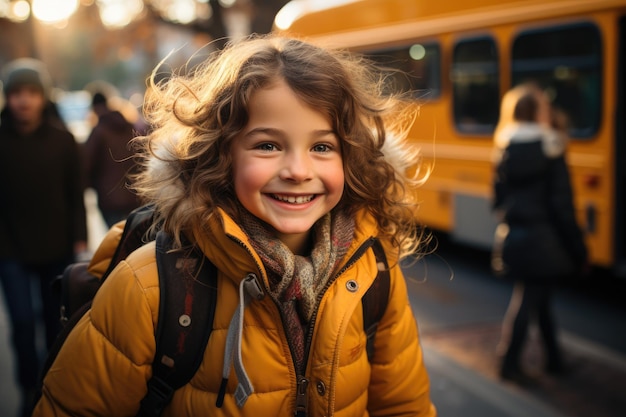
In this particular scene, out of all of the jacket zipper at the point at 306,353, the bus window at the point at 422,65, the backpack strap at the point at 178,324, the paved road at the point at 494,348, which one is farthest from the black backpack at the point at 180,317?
the bus window at the point at 422,65

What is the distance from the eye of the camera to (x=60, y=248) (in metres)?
4.28

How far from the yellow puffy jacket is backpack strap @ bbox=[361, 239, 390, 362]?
5cm

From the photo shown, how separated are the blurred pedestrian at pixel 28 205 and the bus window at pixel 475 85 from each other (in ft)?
15.5

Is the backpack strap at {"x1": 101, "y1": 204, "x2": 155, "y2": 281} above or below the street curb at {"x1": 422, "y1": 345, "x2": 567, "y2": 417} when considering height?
above

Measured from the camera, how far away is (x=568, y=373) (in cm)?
461

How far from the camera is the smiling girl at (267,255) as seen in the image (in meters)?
1.67

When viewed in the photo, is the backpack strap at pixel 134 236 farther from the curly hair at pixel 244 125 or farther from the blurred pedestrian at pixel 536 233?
the blurred pedestrian at pixel 536 233

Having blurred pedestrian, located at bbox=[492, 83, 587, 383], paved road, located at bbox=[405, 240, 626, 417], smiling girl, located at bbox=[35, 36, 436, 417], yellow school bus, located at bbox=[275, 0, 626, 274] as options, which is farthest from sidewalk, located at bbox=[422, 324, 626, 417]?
smiling girl, located at bbox=[35, 36, 436, 417]

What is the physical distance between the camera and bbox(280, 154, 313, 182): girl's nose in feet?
5.60

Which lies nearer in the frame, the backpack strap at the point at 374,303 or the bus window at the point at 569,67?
the backpack strap at the point at 374,303

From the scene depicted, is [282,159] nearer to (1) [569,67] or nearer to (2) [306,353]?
(2) [306,353]

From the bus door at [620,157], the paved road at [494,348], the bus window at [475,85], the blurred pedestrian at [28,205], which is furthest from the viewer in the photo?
the bus window at [475,85]

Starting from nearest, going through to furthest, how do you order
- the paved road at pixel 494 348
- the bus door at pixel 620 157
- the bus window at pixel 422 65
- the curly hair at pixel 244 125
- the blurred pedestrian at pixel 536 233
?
the curly hair at pixel 244 125, the paved road at pixel 494 348, the blurred pedestrian at pixel 536 233, the bus door at pixel 620 157, the bus window at pixel 422 65

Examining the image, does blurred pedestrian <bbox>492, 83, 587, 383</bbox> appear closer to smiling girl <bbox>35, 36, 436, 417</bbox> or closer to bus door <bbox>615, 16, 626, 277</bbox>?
bus door <bbox>615, 16, 626, 277</bbox>
